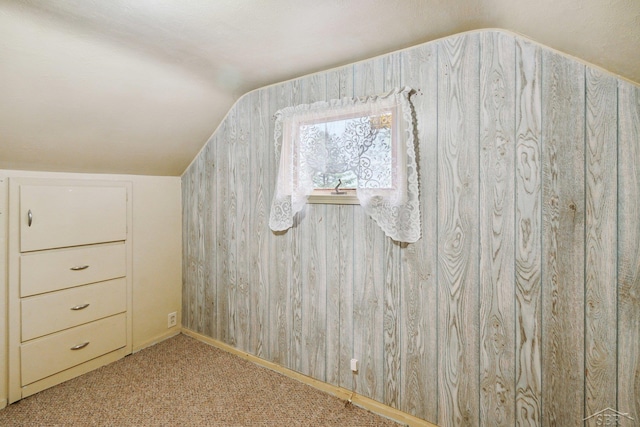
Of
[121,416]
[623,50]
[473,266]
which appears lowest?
[121,416]

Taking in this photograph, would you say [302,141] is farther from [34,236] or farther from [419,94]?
[34,236]

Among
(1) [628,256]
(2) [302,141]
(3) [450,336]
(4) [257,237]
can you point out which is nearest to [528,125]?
(1) [628,256]

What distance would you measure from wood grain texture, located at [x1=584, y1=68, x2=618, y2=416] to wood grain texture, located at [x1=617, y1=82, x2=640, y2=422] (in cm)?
2

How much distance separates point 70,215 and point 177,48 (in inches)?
56.7

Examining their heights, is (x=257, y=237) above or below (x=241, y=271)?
above

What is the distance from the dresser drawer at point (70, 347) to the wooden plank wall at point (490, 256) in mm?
1434

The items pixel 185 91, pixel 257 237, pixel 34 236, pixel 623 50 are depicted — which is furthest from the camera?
pixel 257 237

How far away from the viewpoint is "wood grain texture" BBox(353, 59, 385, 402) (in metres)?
1.90

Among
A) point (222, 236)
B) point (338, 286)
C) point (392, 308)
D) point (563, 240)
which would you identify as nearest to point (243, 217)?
point (222, 236)

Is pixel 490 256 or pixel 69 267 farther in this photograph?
pixel 69 267

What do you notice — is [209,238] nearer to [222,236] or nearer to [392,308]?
[222,236]

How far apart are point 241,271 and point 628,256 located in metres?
2.33

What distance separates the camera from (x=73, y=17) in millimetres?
→ 1396

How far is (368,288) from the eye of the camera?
194 cm
